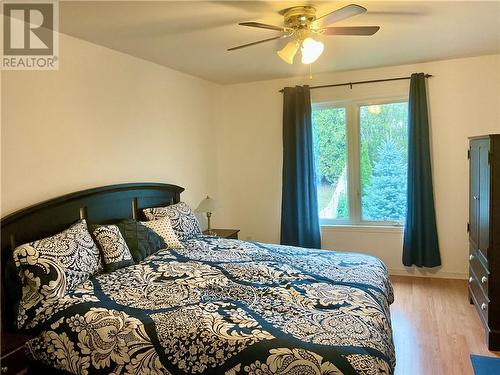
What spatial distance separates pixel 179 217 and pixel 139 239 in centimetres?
68

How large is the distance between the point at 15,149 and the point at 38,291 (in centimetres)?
97

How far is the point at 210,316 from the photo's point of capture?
1918 mm

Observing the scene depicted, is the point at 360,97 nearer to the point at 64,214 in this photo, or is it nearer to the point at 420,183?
the point at 420,183

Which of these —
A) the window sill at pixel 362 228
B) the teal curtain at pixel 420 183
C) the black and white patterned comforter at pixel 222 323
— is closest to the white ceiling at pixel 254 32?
the teal curtain at pixel 420 183

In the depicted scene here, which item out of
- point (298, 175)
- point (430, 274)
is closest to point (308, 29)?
→ point (298, 175)

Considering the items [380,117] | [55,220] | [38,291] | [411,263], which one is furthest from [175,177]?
[411,263]

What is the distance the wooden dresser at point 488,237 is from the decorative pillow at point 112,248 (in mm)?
2657

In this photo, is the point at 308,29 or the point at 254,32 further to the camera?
the point at 254,32

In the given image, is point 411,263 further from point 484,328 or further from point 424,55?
point 424,55

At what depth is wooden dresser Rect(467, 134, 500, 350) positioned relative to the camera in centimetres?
274

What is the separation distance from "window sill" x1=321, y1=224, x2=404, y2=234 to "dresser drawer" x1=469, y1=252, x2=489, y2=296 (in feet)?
3.47

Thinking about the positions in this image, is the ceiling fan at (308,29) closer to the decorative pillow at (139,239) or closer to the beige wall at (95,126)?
the beige wall at (95,126)

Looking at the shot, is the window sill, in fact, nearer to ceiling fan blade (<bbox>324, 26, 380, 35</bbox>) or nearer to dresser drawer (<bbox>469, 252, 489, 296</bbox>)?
dresser drawer (<bbox>469, 252, 489, 296</bbox>)

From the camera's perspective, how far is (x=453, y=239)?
4.23 m
